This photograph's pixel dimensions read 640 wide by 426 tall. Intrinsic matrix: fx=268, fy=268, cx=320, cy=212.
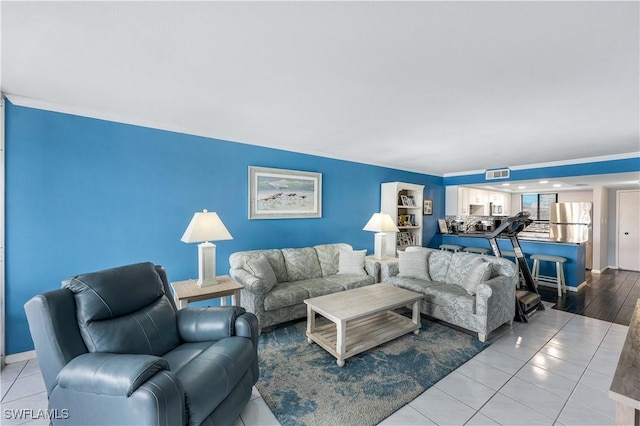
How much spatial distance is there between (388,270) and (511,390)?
1.96 metres

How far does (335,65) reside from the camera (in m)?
1.78

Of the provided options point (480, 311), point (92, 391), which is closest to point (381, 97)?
point (480, 311)

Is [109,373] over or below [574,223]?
below

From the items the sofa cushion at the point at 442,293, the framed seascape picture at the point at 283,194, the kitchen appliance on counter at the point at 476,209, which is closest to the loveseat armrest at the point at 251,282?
the framed seascape picture at the point at 283,194

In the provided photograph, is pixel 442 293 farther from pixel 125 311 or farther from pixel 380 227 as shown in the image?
pixel 125 311

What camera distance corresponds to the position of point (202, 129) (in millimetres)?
3213

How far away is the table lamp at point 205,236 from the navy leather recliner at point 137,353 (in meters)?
0.59

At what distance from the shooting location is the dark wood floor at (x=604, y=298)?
3.72 m

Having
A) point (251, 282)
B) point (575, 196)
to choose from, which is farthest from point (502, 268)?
point (575, 196)

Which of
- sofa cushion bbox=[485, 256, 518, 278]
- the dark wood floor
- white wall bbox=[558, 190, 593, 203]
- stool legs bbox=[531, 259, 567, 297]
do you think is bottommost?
the dark wood floor

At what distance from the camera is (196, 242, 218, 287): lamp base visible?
2.76 meters

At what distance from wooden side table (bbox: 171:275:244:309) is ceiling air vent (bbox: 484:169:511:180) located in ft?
18.2

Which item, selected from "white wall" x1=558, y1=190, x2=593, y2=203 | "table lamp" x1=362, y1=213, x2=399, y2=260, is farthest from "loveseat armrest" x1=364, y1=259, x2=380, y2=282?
"white wall" x1=558, y1=190, x2=593, y2=203

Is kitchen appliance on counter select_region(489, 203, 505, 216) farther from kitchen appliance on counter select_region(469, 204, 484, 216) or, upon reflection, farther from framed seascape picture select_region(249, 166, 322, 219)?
framed seascape picture select_region(249, 166, 322, 219)
